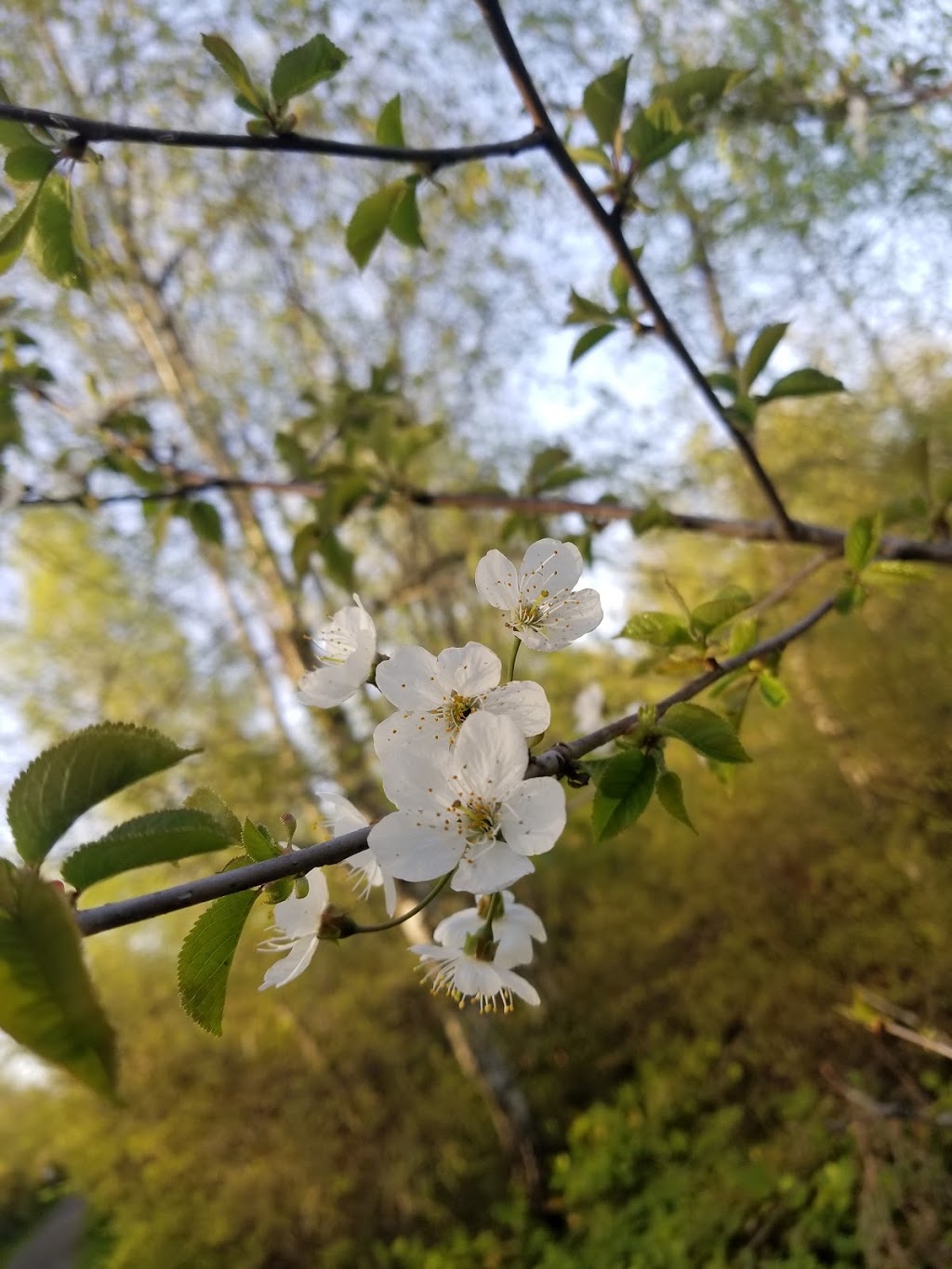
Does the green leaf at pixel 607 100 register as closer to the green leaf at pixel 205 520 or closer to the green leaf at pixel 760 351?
the green leaf at pixel 760 351

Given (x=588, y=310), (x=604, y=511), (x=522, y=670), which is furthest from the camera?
(x=522, y=670)

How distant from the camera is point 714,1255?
2232 millimetres

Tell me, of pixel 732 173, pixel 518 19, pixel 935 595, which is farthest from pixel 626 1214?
pixel 518 19

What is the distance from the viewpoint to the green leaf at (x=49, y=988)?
26 centimetres

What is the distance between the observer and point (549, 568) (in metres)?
0.59

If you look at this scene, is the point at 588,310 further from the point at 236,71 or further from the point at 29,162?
the point at 29,162

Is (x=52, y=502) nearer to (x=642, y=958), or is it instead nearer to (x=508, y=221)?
(x=508, y=221)

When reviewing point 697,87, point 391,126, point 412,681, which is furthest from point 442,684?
point 697,87

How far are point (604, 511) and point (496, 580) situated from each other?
0.52 m

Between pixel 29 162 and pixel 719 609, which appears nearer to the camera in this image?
pixel 29 162

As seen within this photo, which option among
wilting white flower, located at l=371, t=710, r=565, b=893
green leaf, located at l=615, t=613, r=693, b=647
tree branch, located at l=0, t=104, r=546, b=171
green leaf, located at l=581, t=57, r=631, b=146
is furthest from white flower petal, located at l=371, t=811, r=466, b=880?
green leaf, located at l=581, t=57, r=631, b=146

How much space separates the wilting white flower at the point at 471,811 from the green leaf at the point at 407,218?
499 mm

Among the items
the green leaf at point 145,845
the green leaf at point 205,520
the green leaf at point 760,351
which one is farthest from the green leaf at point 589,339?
the green leaf at point 145,845

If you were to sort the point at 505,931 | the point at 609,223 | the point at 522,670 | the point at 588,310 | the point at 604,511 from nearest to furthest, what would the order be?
the point at 505,931 → the point at 609,223 → the point at 588,310 → the point at 604,511 → the point at 522,670
